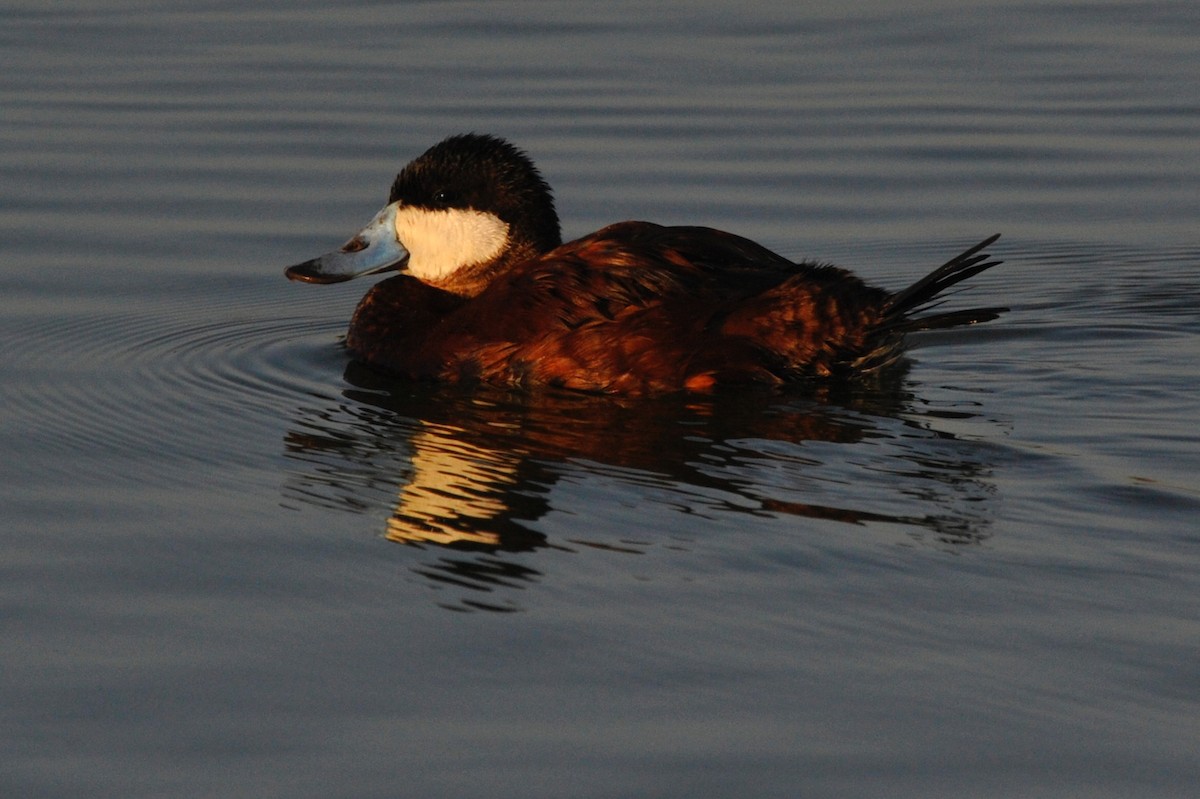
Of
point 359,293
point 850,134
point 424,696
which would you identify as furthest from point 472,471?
point 850,134

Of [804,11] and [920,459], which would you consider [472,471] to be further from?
[804,11]

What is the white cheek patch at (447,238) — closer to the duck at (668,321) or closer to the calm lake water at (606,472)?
the duck at (668,321)

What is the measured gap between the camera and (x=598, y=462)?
5.43 meters

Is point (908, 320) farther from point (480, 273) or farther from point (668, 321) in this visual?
point (480, 273)

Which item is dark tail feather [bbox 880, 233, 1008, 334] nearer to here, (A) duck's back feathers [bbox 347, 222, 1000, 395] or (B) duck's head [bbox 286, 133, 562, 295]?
(A) duck's back feathers [bbox 347, 222, 1000, 395]

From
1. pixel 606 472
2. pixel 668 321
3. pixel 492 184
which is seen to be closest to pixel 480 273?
pixel 492 184

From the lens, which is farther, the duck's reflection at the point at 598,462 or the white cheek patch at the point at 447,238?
the white cheek patch at the point at 447,238

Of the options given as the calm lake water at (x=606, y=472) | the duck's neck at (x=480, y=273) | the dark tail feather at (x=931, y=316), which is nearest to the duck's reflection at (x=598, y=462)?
the calm lake water at (x=606, y=472)

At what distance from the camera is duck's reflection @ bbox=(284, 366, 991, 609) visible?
4805 mm

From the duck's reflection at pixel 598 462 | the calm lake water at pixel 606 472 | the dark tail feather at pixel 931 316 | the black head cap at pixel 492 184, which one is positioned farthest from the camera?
the black head cap at pixel 492 184

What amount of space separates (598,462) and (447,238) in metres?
1.87

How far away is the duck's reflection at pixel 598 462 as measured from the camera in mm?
4805

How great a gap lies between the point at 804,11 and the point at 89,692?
30.2ft

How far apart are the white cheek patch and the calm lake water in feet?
1.54
